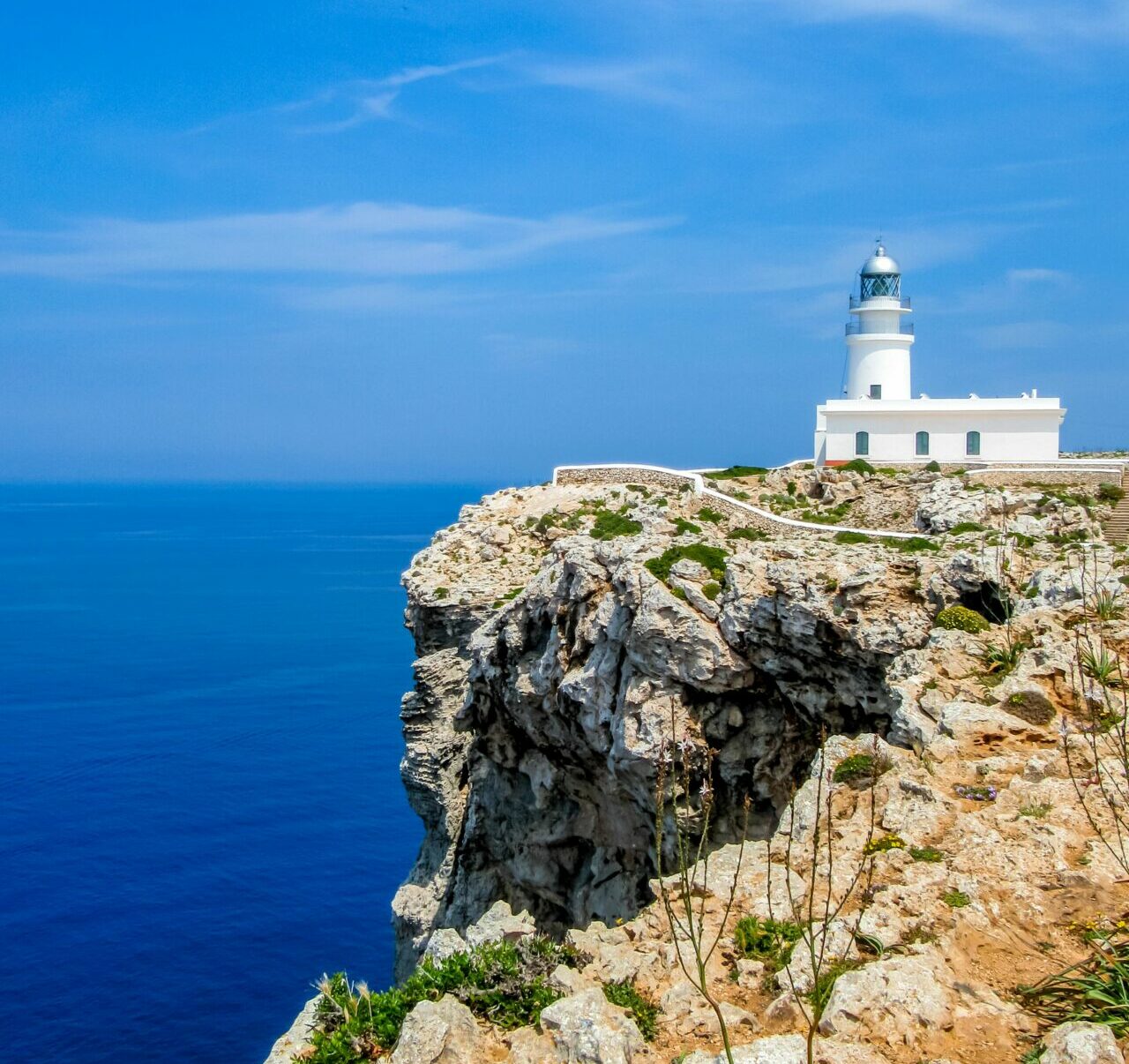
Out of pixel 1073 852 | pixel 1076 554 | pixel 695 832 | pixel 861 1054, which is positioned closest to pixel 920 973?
pixel 861 1054

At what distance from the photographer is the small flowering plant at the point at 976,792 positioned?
14.0 metres

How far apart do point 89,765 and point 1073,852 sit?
199 feet

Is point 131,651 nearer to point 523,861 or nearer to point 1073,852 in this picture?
point 523,861

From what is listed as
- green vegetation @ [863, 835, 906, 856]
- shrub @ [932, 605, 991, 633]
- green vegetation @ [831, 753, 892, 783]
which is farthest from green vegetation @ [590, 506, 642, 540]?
green vegetation @ [863, 835, 906, 856]

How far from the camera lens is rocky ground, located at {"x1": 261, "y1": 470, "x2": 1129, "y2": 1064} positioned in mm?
10500

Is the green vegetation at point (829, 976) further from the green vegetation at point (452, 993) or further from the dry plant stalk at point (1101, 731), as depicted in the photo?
the dry plant stalk at point (1101, 731)

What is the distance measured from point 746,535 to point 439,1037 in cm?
2349

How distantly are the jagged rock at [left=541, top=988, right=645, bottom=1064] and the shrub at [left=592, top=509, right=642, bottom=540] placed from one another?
78.4 feet

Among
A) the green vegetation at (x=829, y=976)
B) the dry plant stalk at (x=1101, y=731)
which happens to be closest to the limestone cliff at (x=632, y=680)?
the dry plant stalk at (x=1101, y=731)

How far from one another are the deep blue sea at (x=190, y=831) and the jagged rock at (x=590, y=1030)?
30.9 metres

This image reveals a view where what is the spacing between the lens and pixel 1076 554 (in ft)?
81.7

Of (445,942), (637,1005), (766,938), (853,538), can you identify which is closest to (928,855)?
(766,938)

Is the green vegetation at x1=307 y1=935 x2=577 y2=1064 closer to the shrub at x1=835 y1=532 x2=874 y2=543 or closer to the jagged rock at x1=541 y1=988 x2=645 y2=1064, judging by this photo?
the jagged rock at x1=541 y1=988 x2=645 y2=1064

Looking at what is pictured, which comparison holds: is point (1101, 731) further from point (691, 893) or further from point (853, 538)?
point (853, 538)
